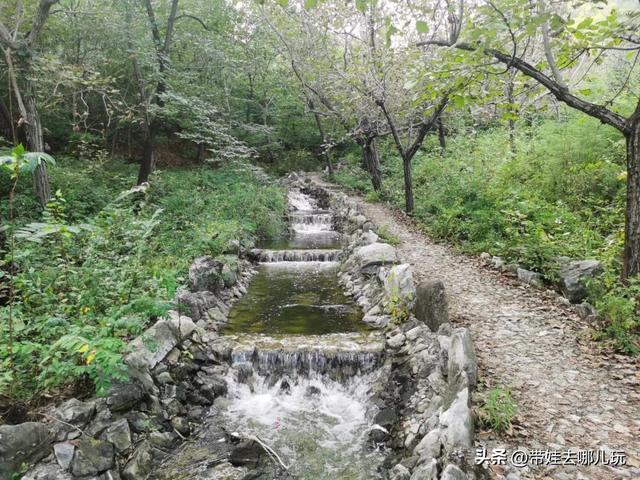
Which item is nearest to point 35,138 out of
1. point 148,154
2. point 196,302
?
point 196,302

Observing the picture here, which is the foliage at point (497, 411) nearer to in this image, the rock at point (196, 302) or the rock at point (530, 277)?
the rock at point (530, 277)

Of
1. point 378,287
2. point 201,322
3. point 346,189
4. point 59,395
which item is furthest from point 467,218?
point 346,189

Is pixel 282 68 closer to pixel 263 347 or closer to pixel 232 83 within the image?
pixel 232 83

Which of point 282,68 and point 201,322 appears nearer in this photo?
point 201,322

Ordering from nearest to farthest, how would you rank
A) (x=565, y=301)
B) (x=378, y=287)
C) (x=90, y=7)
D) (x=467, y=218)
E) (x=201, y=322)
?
(x=565, y=301) → (x=201, y=322) → (x=378, y=287) → (x=467, y=218) → (x=90, y=7)

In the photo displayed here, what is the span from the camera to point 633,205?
483 cm

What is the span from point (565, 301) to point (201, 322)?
597cm

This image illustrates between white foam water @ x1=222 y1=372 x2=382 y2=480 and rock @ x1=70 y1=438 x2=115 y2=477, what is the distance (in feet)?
5.15

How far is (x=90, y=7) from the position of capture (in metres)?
13.4

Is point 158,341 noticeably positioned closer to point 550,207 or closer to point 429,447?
point 429,447

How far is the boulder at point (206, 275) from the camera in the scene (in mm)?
8095

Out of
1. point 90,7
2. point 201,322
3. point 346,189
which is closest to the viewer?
point 201,322

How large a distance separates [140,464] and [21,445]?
115cm

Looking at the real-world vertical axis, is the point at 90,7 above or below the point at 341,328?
above
